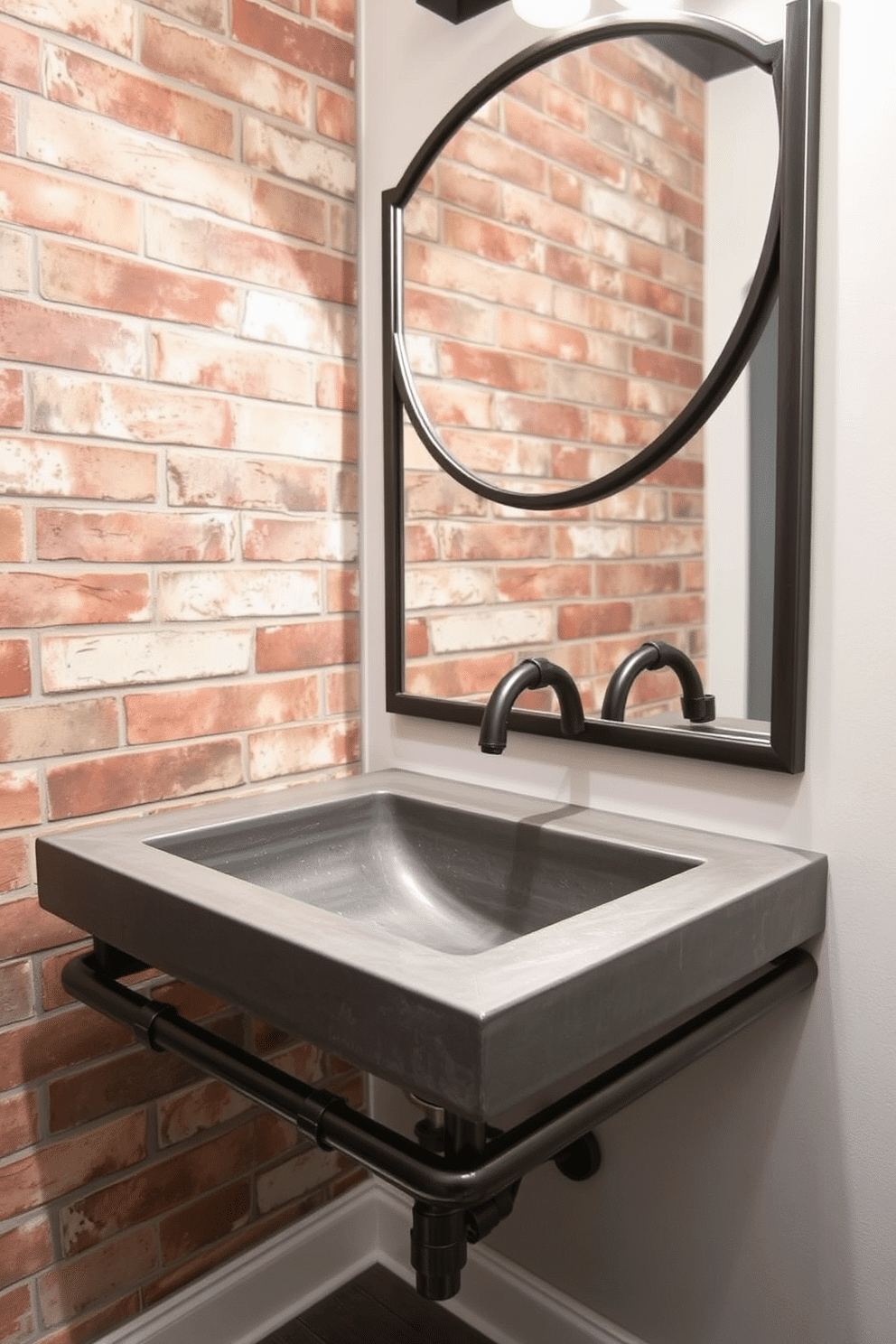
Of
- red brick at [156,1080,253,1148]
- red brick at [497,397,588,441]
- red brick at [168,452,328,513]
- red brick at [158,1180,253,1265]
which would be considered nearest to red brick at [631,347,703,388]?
red brick at [497,397,588,441]

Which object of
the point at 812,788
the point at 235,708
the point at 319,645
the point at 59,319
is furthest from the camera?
the point at 319,645

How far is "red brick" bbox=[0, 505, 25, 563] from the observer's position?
1.22 metres

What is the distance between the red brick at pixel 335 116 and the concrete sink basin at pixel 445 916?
99 centimetres

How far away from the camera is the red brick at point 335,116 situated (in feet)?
5.08

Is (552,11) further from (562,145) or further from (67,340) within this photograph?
(67,340)

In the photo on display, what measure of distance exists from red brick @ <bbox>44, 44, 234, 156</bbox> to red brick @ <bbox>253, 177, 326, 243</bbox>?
8 centimetres

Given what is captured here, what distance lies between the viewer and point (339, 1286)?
163cm

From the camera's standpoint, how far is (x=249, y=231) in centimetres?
146

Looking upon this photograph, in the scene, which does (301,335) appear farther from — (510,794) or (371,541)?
(510,794)

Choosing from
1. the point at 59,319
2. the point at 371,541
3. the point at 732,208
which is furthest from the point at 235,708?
the point at 732,208

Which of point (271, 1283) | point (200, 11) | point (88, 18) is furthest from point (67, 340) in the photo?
point (271, 1283)

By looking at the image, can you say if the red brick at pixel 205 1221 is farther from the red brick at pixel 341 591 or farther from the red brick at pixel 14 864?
the red brick at pixel 341 591

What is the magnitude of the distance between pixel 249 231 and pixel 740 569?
858mm

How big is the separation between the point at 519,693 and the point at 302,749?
0.50 metres
